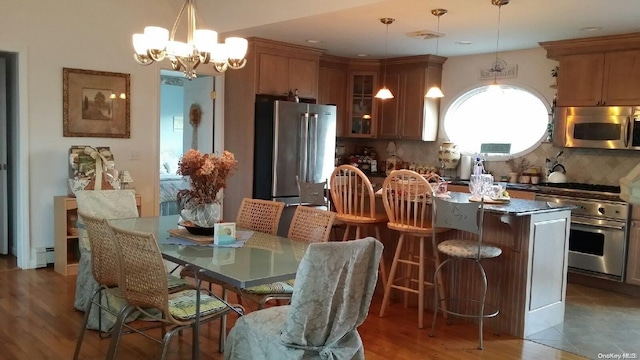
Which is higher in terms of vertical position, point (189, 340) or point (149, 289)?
point (149, 289)

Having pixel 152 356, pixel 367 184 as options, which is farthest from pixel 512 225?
pixel 152 356

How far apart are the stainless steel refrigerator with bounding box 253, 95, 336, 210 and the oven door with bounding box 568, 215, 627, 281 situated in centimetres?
272

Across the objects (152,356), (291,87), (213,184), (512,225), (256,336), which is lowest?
(152,356)

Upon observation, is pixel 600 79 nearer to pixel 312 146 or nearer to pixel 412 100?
pixel 412 100

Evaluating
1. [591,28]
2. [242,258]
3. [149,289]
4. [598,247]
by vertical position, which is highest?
[591,28]

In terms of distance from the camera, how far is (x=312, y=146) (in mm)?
6203

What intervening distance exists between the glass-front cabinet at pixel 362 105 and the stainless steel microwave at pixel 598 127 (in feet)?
7.77

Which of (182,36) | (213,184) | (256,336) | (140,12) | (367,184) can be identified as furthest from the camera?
(182,36)

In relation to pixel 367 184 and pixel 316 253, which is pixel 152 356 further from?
pixel 367 184

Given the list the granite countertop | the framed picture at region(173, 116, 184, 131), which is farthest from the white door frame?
the framed picture at region(173, 116, 184, 131)

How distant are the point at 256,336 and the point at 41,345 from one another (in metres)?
1.68

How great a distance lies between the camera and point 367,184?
4168 mm

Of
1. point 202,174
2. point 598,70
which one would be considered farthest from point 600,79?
point 202,174

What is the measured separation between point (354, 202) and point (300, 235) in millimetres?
1070
